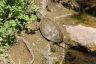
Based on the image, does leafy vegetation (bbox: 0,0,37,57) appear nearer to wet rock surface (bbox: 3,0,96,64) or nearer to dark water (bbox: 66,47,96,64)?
wet rock surface (bbox: 3,0,96,64)

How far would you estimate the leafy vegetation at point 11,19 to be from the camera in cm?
826

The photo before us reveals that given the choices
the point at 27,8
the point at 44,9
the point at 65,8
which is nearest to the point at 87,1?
the point at 65,8

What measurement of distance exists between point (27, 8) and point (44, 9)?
65 centimetres

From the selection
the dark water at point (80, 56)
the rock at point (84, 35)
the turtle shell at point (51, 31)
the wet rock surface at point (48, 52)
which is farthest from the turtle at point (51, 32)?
the dark water at point (80, 56)

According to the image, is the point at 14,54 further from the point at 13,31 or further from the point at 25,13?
the point at 25,13

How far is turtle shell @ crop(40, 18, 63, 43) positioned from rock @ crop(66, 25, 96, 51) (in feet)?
1.03

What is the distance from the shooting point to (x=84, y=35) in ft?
28.9

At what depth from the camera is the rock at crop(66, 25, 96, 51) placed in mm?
8586

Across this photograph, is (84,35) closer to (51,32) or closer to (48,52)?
(51,32)

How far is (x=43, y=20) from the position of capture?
30.2 ft

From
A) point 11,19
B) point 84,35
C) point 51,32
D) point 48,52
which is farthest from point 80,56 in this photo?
point 11,19

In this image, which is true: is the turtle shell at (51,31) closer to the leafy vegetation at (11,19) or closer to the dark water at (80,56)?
the leafy vegetation at (11,19)

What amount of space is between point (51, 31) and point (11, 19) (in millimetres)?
1177

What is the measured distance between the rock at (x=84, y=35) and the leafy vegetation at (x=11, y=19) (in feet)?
3.87
